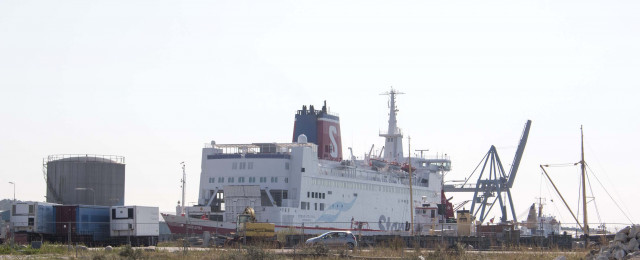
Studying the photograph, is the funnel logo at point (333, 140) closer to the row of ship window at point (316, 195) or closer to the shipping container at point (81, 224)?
the row of ship window at point (316, 195)

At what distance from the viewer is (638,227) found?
1277 inches

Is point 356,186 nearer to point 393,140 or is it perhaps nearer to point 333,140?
point 333,140

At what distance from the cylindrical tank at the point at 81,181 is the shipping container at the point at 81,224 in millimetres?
12791

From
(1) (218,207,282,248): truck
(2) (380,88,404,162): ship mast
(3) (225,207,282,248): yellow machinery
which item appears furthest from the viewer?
(2) (380,88,404,162): ship mast

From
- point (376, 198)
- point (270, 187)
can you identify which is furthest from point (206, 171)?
point (376, 198)

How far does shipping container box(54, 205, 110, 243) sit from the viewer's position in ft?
165

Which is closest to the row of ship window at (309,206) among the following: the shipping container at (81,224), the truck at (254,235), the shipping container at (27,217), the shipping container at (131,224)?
the truck at (254,235)

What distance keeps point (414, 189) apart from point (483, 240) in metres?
34.2

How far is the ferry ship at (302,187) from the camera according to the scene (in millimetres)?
64062

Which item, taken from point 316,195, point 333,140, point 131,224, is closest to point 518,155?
point 333,140

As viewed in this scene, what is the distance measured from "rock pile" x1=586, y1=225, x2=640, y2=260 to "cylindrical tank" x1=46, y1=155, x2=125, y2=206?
41.6 m

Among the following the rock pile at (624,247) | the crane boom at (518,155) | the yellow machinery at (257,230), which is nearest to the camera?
the rock pile at (624,247)

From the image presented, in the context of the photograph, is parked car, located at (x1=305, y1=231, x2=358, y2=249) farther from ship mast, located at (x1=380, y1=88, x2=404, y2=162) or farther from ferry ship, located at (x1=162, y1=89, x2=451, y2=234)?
ship mast, located at (x1=380, y1=88, x2=404, y2=162)

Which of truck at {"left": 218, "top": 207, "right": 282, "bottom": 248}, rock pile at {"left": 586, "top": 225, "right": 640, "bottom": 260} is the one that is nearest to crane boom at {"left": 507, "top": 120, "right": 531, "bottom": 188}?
truck at {"left": 218, "top": 207, "right": 282, "bottom": 248}
